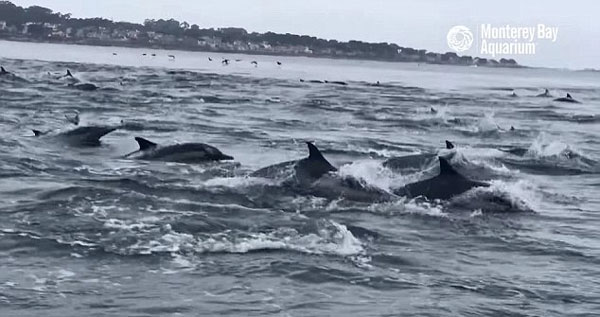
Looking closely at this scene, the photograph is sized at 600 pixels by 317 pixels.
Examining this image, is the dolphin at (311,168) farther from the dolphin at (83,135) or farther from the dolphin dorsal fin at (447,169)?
the dolphin at (83,135)

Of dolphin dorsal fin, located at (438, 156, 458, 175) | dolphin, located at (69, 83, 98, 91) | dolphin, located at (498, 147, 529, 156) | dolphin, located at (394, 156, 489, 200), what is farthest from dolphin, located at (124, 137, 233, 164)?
dolphin, located at (69, 83, 98, 91)

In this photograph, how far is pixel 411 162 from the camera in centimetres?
2080

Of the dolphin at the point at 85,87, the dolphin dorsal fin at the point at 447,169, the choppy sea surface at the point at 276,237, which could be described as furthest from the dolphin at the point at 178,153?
the dolphin at the point at 85,87

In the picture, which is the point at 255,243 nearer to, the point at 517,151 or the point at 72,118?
the point at 517,151

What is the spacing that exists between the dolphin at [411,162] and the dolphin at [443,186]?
11.3ft

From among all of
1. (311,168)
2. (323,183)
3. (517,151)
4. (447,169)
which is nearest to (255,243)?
(323,183)

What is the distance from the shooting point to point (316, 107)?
144ft

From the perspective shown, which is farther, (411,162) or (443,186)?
(411,162)

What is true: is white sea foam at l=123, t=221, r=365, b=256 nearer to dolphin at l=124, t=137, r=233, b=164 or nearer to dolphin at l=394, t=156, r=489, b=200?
dolphin at l=394, t=156, r=489, b=200

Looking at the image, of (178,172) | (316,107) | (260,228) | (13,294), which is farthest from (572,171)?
(316,107)

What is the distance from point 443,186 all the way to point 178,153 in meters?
7.28

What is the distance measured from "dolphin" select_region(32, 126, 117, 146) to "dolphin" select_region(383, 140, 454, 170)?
330 inches

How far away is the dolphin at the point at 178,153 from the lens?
20.9 m

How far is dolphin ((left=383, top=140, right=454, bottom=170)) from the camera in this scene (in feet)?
67.0
